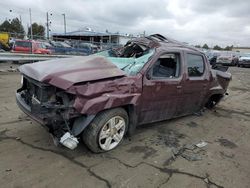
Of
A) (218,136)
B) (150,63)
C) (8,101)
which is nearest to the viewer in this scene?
(150,63)

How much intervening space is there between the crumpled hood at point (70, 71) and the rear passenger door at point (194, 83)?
1.82m

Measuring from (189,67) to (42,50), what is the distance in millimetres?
15636

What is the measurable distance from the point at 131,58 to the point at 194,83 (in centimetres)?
156

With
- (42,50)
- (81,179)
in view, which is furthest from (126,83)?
(42,50)

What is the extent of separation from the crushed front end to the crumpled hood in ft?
0.47

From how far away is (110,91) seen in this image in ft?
12.1

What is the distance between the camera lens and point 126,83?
154 inches

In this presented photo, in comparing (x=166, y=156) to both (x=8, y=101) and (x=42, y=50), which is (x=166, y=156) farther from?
(x=42, y=50)

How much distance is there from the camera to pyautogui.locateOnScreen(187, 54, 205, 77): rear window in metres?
5.28

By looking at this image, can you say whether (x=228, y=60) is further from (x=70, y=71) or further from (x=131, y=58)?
(x=70, y=71)

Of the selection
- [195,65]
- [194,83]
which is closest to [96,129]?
[194,83]

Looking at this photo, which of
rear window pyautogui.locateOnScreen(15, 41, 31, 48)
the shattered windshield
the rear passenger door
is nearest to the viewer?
the shattered windshield

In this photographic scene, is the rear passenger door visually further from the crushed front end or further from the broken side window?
the crushed front end

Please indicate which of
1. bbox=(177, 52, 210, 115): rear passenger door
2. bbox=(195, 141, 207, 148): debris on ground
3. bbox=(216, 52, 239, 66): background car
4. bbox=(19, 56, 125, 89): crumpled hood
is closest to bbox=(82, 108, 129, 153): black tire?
bbox=(19, 56, 125, 89): crumpled hood
